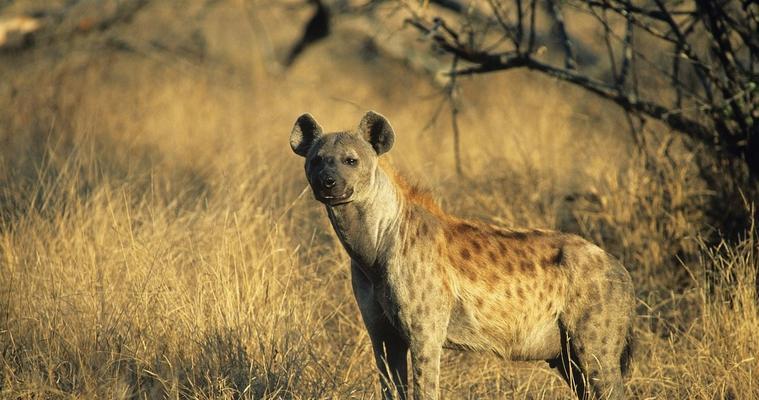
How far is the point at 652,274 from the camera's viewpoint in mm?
6102

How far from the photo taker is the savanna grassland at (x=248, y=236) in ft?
14.4

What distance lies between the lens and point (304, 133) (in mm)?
4191

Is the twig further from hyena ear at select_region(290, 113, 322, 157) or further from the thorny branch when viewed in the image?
hyena ear at select_region(290, 113, 322, 157)

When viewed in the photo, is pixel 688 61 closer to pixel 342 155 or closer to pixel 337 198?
pixel 342 155

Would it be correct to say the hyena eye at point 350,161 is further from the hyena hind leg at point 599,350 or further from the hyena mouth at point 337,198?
the hyena hind leg at point 599,350

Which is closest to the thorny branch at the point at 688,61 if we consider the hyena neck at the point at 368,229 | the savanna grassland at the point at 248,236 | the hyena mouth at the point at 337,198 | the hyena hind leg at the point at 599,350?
the savanna grassland at the point at 248,236

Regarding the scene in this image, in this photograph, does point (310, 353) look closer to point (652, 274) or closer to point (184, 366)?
point (184, 366)

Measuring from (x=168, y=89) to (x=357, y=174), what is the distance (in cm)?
725

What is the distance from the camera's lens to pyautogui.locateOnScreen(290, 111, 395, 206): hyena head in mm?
3770

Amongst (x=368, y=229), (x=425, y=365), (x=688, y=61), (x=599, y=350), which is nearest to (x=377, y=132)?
(x=368, y=229)

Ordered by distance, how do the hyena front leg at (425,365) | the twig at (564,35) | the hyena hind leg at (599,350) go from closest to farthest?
the hyena front leg at (425,365)
the hyena hind leg at (599,350)
the twig at (564,35)

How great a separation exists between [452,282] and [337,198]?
0.62 meters

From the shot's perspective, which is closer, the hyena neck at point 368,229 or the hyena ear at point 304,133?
the hyena neck at point 368,229

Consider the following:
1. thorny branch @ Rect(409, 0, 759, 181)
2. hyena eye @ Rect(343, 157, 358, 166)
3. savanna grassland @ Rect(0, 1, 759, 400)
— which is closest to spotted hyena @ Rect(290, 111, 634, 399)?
hyena eye @ Rect(343, 157, 358, 166)
